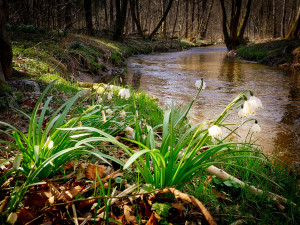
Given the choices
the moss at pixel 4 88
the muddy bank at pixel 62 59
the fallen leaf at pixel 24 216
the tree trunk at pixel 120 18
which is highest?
the tree trunk at pixel 120 18

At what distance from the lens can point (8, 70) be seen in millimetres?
3529

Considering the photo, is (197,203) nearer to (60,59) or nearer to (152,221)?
(152,221)

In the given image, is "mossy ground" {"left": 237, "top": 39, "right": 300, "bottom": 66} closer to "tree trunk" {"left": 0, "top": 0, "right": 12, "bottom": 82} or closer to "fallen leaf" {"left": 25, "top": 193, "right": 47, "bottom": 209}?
"tree trunk" {"left": 0, "top": 0, "right": 12, "bottom": 82}

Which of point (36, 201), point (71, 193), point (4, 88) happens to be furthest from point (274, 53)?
point (36, 201)

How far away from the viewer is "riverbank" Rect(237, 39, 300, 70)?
9552 mm

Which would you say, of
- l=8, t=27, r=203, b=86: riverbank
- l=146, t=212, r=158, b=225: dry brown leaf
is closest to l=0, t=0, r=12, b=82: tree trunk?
l=8, t=27, r=203, b=86: riverbank

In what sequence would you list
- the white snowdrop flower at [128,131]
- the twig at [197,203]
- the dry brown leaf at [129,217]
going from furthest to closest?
1. the white snowdrop flower at [128,131]
2. the dry brown leaf at [129,217]
3. the twig at [197,203]

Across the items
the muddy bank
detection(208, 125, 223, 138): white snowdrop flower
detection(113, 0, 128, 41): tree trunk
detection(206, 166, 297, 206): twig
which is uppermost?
detection(113, 0, 128, 41): tree trunk

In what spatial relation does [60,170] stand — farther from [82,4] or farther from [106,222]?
[82,4]

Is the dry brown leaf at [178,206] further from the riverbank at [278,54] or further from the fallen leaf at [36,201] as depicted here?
the riverbank at [278,54]

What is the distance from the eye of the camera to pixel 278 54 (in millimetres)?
11000

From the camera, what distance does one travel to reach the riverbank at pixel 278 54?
9.55 meters

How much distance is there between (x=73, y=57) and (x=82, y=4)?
7.92 meters

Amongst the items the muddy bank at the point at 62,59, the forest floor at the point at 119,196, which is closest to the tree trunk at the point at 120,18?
the muddy bank at the point at 62,59
